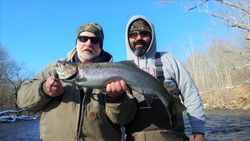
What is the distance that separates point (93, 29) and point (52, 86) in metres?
0.87

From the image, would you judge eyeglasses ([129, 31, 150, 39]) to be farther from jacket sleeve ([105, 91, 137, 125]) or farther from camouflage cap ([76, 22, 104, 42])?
jacket sleeve ([105, 91, 137, 125])

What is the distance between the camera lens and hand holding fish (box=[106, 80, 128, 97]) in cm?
324

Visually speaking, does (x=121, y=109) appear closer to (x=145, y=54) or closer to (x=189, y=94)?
(x=145, y=54)

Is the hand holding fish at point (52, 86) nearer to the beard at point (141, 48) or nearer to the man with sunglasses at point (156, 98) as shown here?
the man with sunglasses at point (156, 98)

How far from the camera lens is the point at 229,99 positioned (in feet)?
141

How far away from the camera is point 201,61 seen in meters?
71.1

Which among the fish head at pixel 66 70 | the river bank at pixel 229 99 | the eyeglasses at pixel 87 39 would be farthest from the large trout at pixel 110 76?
the river bank at pixel 229 99

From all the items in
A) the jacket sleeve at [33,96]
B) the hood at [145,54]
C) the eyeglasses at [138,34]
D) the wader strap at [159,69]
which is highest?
the eyeglasses at [138,34]

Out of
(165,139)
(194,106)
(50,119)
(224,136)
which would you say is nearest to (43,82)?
(50,119)

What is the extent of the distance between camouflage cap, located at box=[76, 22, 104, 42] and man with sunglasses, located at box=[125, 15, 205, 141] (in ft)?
1.01

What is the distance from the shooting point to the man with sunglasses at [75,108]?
3.38m

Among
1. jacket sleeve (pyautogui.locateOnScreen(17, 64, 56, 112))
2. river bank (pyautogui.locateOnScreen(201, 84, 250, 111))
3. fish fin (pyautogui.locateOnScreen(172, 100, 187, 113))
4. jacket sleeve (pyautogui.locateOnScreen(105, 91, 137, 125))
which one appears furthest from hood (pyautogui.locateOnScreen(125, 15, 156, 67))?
river bank (pyautogui.locateOnScreen(201, 84, 250, 111))

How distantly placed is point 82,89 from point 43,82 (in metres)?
0.42

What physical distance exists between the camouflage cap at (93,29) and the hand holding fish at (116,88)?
0.77 m
